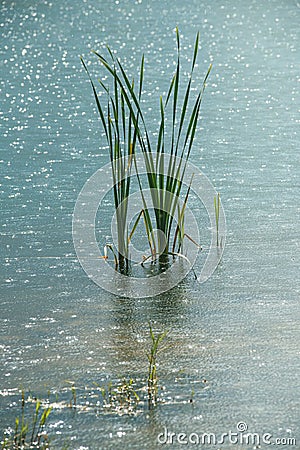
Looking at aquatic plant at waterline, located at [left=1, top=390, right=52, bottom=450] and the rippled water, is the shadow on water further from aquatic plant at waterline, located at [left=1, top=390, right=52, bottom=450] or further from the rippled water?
aquatic plant at waterline, located at [left=1, top=390, right=52, bottom=450]

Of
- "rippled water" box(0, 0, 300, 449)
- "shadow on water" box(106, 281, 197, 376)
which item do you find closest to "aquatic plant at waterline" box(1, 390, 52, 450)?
"rippled water" box(0, 0, 300, 449)

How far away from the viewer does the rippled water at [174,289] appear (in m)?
1.79

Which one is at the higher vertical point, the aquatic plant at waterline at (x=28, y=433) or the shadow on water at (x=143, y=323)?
the shadow on water at (x=143, y=323)

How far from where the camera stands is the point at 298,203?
3.21 metres

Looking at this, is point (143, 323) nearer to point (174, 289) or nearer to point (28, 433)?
point (174, 289)

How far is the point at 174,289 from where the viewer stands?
2.48 meters

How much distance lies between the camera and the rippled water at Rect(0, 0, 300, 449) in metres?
1.79

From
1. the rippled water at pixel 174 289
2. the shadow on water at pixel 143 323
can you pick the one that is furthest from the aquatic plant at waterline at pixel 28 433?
the shadow on water at pixel 143 323

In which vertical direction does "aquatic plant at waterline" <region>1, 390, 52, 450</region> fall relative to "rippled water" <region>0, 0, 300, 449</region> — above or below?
below

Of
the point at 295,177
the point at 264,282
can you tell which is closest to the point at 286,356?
the point at 264,282

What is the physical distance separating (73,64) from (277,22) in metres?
3.71

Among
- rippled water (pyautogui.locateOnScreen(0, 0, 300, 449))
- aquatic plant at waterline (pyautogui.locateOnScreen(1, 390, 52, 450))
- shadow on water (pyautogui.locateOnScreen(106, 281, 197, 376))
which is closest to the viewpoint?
aquatic plant at waterline (pyautogui.locateOnScreen(1, 390, 52, 450))

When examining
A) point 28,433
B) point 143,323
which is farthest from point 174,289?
point 28,433

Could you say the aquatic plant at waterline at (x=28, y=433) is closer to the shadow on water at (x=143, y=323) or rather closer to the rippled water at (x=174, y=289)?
the rippled water at (x=174, y=289)
